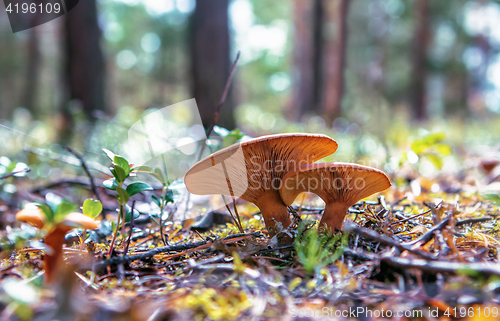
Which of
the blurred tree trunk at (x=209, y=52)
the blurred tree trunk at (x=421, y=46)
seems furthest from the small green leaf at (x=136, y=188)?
the blurred tree trunk at (x=421, y=46)

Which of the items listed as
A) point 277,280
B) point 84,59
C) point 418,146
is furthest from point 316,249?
point 84,59

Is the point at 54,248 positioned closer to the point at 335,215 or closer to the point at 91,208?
the point at 91,208

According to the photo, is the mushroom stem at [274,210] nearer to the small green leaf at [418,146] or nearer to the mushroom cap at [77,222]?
the mushroom cap at [77,222]

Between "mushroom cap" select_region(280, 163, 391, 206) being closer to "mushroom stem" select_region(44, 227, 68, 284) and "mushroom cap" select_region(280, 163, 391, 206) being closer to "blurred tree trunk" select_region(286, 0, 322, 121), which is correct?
"mushroom stem" select_region(44, 227, 68, 284)

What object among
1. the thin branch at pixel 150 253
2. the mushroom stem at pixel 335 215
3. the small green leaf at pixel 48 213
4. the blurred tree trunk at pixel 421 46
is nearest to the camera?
the small green leaf at pixel 48 213

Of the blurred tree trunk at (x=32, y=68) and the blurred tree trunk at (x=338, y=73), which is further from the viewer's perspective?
the blurred tree trunk at (x=32, y=68)

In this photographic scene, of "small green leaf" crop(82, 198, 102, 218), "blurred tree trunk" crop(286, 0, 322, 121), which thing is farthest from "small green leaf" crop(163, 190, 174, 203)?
"blurred tree trunk" crop(286, 0, 322, 121)

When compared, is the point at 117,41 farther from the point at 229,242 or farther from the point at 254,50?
the point at 229,242
